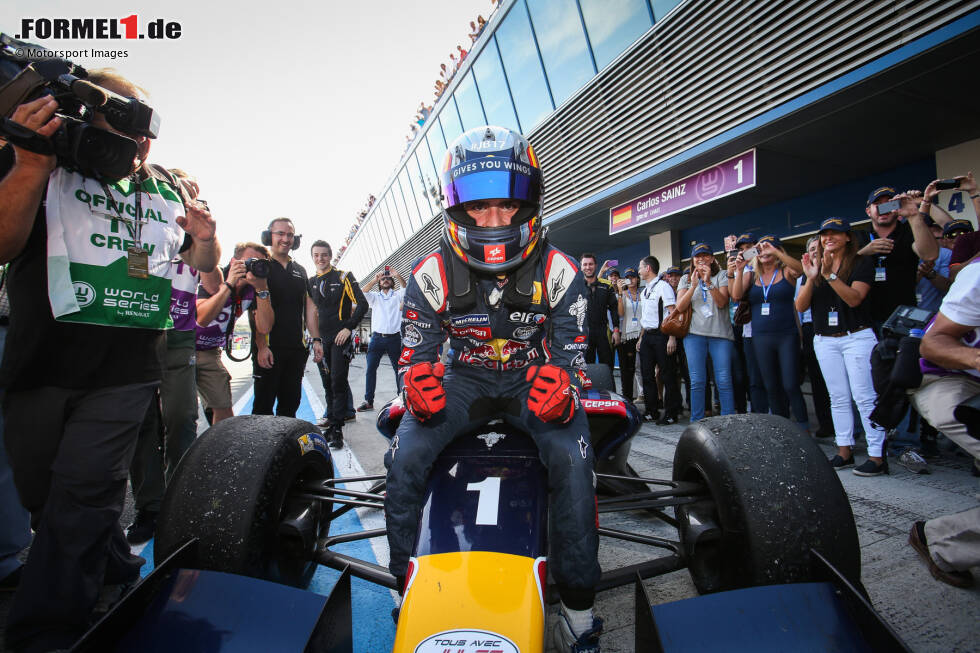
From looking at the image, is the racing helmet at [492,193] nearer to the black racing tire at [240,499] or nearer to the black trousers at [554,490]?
the black trousers at [554,490]

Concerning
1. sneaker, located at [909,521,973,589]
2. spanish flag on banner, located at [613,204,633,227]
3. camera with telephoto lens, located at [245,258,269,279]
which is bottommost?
sneaker, located at [909,521,973,589]

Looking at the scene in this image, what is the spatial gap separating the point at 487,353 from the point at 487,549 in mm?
922

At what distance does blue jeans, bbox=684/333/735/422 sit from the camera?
506cm

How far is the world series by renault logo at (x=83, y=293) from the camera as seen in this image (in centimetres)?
175

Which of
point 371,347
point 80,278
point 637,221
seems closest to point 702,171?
point 637,221

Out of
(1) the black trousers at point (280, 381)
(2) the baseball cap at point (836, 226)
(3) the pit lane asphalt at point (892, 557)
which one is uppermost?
(2) the baseball cap at point (836, 226)

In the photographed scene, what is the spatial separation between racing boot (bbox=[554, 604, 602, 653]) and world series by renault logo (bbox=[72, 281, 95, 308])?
6.86 ft

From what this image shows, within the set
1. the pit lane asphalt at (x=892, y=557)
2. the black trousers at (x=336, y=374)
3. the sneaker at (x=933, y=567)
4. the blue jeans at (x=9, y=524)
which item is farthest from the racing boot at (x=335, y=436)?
the sneaker at (x=933, y=567)

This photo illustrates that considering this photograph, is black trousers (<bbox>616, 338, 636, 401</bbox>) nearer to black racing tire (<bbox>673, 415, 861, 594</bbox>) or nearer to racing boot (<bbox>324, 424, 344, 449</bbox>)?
racing boot (<bbox>324, 424, 344, 449</bbox>)

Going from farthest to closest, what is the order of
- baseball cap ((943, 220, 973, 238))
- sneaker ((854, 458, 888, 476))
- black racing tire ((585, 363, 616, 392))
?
baseball cap ((943, 220, 973, 238)) → sneaker ((854, 458, 888, 476)) → black racing tire ((585, 363, 616, 392))

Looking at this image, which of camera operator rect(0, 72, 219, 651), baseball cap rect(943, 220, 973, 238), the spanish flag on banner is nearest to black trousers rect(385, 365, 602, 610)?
camera operator rect(0, 72, 219, 651)

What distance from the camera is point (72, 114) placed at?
1.71 m

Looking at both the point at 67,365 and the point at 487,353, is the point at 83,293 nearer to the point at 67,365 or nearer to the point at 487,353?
the point at 67,365

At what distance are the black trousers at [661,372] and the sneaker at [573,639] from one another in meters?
4.47
